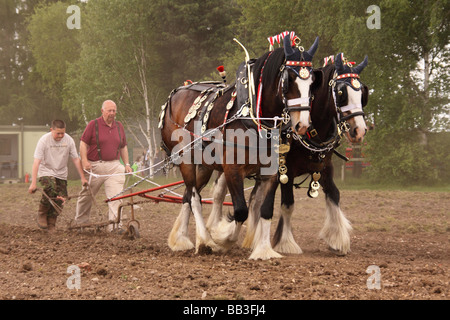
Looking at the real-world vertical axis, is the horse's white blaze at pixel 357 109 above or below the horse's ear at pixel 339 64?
below

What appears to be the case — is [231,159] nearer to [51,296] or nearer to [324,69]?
[324,69]

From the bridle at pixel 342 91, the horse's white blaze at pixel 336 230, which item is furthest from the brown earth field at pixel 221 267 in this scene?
the bridle at pixel 342 91

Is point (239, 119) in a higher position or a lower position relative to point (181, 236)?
higher

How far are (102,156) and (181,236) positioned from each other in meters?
2.22

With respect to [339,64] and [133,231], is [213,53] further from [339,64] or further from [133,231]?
[339,64]

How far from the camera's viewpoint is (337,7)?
64.2 feet

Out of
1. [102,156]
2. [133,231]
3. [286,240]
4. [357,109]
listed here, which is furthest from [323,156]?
[102,156]

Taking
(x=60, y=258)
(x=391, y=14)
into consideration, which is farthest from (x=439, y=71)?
(x=60, y=258)

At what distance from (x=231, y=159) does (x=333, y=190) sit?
1422 millimetres

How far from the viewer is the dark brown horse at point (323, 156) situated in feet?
19.1

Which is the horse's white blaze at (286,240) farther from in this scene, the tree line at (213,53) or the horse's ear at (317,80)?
the tree line at (213,53)

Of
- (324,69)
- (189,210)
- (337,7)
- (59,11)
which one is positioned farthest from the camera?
(59,11)

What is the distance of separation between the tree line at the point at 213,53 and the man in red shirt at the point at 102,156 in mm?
4203

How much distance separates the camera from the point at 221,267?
5.61 meters
